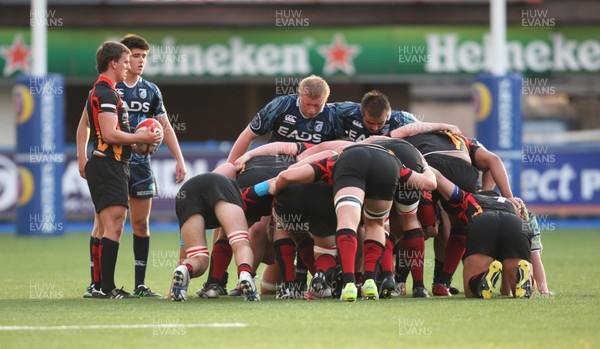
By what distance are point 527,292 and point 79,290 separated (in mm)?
3684

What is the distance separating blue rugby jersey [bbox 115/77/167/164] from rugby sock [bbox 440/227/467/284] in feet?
8.24

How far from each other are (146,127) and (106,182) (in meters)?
0.52

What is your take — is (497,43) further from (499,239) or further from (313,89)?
(499,239)

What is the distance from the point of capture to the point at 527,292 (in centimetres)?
→ 861

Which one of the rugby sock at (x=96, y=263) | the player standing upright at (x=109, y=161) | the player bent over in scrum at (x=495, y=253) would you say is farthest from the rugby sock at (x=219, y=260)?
the player bent over in scrum at (x=495, y=253)

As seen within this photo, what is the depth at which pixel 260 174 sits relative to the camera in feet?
30.0

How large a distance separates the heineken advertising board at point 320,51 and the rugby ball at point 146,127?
12.3 meters

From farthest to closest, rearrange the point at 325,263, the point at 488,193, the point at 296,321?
the point at 488,193 < the point at 325,263 < the point at 296,321

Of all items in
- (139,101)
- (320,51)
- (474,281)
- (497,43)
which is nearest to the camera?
(474,281)

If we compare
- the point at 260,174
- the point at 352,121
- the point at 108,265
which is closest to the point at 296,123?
the point at 352,121

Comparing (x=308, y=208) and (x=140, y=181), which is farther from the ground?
(x=140, y=181)

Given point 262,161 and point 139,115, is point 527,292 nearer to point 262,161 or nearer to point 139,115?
point 262,161

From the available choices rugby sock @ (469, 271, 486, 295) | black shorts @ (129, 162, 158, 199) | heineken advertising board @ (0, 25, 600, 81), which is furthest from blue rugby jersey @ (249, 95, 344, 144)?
heineken advertising board @ (0, 25, 600, 81)

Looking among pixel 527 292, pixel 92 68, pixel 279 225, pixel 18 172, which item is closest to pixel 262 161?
pixel 279 225
